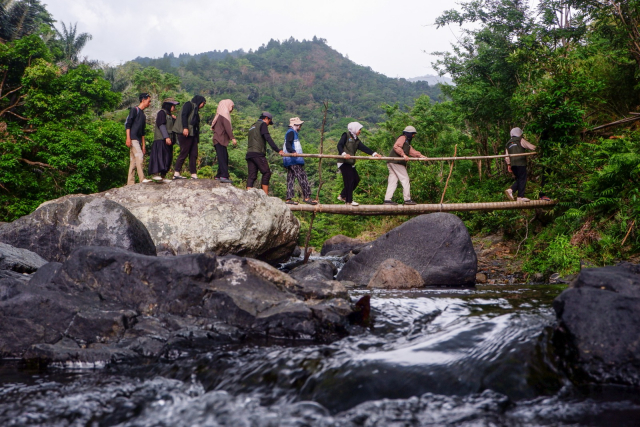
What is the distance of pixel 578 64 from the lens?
12164 millimetres

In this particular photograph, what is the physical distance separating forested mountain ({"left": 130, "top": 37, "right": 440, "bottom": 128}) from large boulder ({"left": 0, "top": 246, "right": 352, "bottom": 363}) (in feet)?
191

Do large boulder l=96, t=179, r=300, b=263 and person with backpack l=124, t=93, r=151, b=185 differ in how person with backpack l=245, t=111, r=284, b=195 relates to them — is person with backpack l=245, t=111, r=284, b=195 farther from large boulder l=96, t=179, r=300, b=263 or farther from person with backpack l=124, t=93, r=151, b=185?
person with backpack l=124, t=93, r=151, b=185

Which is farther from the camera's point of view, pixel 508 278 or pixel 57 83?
pixel 57 83

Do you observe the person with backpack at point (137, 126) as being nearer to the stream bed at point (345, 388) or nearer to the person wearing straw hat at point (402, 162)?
the person wearing straw hat at point (402, 162)

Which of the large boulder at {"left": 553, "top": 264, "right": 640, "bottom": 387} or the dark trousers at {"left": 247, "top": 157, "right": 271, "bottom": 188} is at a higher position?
the dark trousers at {"left": 247, "top": 157, "right": 271, "bottom": 188}

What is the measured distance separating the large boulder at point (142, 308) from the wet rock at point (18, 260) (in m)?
1.33

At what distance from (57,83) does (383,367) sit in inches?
888

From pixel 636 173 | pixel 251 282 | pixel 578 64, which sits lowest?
pixel 251 282

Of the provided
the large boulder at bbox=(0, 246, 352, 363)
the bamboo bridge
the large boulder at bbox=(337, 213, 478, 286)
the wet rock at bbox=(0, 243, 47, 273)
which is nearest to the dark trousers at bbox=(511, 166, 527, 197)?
the bamboo bridge

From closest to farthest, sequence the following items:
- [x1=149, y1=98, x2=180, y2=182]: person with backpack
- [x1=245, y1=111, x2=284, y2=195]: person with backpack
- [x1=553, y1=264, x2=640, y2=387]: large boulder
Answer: [x1=553, y1=264, x2=640, y2=387]: large boulder
[x1=149, y1=98, x2=180, y2=182]: person with backpack
[x1=245, y1=111, x2=284, y2=195]: person with backpack

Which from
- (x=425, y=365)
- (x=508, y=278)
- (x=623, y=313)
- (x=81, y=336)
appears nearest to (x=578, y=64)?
(x=508, y=278)

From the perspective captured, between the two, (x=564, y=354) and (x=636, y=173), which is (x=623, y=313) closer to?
(x=564, y=354)

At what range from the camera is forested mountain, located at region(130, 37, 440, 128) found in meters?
83.9

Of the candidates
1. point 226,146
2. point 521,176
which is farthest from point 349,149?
point 521,176
